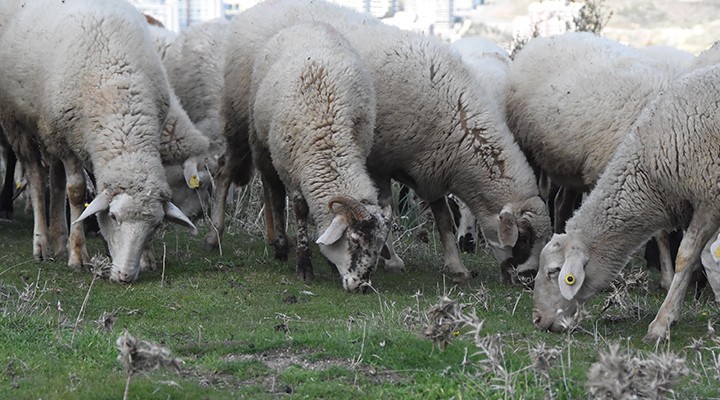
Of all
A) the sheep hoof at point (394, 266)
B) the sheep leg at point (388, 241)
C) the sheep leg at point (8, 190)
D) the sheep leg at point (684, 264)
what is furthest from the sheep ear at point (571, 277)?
the sheep leg at point (8, 190)

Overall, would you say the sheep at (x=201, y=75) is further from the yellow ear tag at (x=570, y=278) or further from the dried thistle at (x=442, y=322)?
the dried thistle at (x=442, y=322)

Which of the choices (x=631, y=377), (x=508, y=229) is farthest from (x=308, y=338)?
(x=508, y=229)

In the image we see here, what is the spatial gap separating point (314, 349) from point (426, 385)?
0.95 meters

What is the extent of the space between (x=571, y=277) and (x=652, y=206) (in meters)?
0.69

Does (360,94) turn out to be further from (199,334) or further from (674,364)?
(674,364)

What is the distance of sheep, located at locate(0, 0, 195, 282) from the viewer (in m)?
8.86

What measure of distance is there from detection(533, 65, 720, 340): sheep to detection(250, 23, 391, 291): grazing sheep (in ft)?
4.78

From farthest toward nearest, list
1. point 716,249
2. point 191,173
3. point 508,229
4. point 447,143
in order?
1. point 191,173
2. point 447,143
3. point 508,229
4. point 716,249

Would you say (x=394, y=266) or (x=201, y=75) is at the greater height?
(x=201, y=75)

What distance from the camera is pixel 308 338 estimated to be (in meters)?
6.71

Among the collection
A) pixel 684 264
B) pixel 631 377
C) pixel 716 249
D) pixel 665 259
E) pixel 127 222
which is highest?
pixel 631 377

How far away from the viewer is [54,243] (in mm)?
10219

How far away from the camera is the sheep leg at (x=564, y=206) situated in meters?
11.1

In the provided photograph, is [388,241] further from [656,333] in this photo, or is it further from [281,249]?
[656,333]
